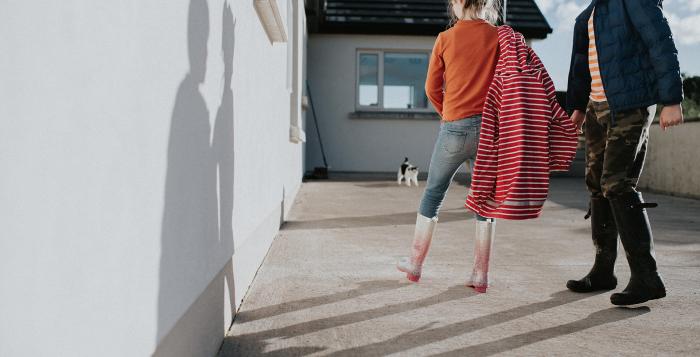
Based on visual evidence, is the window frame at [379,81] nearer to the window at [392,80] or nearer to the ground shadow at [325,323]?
the window at [392,80]

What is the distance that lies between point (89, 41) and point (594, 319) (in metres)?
2.22

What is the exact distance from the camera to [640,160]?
267 centimetres

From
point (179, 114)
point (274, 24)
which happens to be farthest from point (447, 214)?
point (179, 114)

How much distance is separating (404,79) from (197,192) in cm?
1173

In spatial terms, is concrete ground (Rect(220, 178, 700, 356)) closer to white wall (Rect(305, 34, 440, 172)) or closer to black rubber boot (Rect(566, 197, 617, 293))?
black rubber boot (Rect(566, 197, 617, 293))

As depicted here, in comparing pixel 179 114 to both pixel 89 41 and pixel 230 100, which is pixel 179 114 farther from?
pixel 230 100

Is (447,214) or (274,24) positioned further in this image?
(447,214)

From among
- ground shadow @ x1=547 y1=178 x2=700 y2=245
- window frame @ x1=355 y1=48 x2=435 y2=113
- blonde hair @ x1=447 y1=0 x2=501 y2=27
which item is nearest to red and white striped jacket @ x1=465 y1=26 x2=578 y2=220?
blonde hair @ x1=447 y1=0 x2=501 y2=27

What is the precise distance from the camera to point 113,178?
1075 millimetres

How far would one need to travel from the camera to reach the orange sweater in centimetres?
278

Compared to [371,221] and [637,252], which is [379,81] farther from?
[637,252]

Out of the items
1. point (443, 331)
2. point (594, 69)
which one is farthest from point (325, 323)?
point (594, 69)

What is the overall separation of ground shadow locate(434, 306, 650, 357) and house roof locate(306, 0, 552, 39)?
402 inches

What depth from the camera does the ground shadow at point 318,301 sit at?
8.04ft
